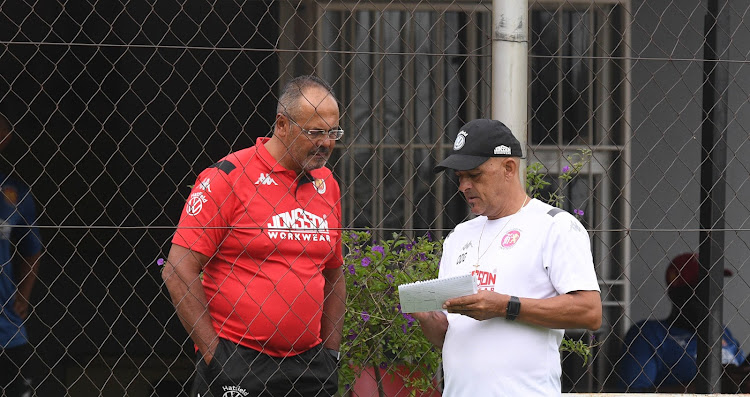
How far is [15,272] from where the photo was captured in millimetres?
4379

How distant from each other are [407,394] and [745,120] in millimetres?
2669

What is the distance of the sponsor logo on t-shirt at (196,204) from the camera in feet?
9.32

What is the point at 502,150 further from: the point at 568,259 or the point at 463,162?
the point at 568,259

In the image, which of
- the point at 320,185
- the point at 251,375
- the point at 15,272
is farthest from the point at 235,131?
the point at 251,375

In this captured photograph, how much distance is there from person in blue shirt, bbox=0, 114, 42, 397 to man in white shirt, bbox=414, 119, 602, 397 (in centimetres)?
230

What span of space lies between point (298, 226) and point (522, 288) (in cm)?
83

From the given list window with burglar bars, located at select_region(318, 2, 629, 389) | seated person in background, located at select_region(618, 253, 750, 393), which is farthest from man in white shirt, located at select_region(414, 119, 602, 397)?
seated person in background, located at select_region(618, 253, 750, 393)

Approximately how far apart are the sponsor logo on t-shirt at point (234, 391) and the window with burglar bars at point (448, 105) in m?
1.91

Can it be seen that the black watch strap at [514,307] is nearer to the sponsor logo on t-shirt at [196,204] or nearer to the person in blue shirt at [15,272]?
the sponsor logo on t-shirt at [196,204]

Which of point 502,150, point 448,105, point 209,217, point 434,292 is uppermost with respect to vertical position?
point 502,150

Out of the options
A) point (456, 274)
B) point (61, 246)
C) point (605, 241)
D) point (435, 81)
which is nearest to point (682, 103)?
point (605, 241)

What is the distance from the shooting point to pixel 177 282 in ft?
9.27

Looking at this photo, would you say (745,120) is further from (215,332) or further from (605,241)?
(215,332)

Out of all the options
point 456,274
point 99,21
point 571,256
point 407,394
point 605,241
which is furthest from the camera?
point 605,241
